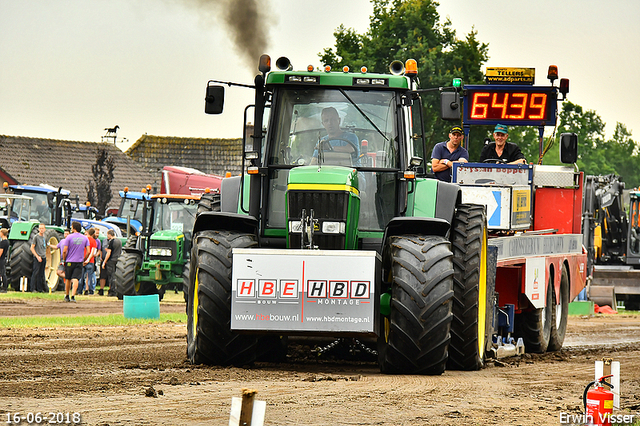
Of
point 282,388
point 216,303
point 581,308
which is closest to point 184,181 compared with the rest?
point 581,308

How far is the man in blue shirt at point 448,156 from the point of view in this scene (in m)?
13.3

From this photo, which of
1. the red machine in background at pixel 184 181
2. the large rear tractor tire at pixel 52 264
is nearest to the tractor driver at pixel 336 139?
the large rear tractor tire at pixel 52 264

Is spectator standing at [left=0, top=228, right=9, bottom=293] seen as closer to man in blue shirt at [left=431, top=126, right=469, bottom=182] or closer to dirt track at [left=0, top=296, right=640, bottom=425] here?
dirt track at [left=0, top=296, right=640, bottom=425]

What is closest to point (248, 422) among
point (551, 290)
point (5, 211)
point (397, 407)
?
point (397, 407)

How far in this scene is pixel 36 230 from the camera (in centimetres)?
2698

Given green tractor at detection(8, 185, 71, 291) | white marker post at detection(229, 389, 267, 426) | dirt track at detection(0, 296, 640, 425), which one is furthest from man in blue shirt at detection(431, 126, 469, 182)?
green tractor at detection(8, 185, 71, 291)

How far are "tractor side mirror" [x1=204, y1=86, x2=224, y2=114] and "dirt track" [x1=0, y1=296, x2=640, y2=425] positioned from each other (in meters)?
2.42

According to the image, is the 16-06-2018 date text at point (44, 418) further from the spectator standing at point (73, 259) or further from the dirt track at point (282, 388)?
the spectator standing at point (73, 259)

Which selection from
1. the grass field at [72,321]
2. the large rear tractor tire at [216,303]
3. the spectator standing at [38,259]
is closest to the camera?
the large rear tractor tire at [216,303]

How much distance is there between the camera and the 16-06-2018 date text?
19.9ft

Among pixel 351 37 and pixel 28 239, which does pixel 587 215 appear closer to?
pixel 28 239

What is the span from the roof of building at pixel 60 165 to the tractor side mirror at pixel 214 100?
42.4 metres

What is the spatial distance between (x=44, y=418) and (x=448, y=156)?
8.34 metres

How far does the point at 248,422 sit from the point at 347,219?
4820 mm
